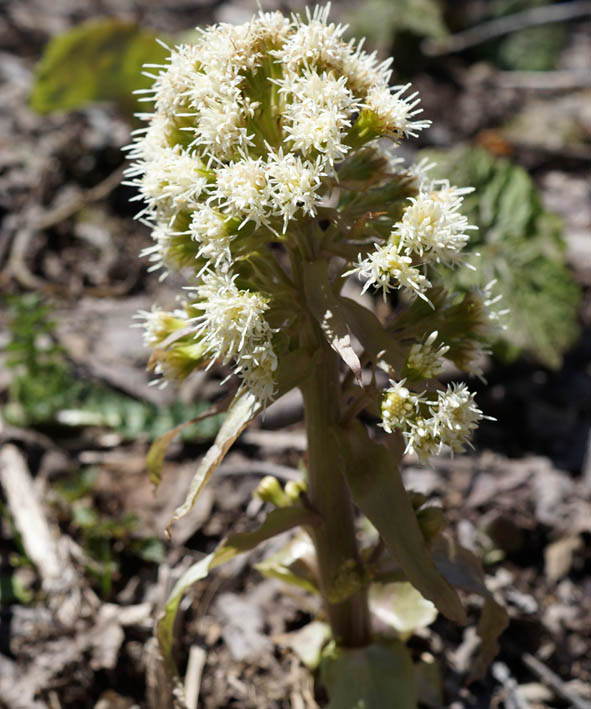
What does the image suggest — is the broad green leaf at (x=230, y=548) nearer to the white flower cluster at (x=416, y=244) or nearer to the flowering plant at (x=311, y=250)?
the flowering plant at (x=311, y=250)

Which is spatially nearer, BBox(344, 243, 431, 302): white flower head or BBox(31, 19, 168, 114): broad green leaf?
BBox(344, 243, 431, 302): white flower head

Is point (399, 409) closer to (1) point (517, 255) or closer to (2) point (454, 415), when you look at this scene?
(2) point (454, 415)

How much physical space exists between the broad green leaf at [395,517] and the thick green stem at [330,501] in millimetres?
99

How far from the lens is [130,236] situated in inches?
166

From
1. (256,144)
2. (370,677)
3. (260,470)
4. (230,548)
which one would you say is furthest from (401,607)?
(256,144)

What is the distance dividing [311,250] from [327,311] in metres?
0.19

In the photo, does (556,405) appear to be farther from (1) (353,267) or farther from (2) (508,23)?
(2) (508,23)

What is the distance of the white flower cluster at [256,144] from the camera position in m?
1.61

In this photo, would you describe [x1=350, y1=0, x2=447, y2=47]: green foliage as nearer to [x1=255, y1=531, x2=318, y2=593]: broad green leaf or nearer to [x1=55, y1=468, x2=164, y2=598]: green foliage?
[x1=55, y1=468, x2=164, y2=598]: green foliage

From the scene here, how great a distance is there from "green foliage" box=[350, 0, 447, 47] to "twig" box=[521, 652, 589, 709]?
451 centimetres

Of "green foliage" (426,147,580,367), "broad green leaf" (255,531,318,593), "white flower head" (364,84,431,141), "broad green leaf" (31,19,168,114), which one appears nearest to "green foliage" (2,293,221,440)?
"broad green leaf" (255,531,318,593)

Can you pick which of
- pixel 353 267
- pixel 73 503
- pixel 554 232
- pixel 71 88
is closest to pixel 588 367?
pixel 554 232

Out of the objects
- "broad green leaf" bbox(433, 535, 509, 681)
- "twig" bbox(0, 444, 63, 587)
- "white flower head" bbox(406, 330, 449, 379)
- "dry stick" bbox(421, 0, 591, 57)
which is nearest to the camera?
"white flower head" bbox(406, 330, 449, 379)

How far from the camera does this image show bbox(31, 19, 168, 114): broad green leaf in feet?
14.5
